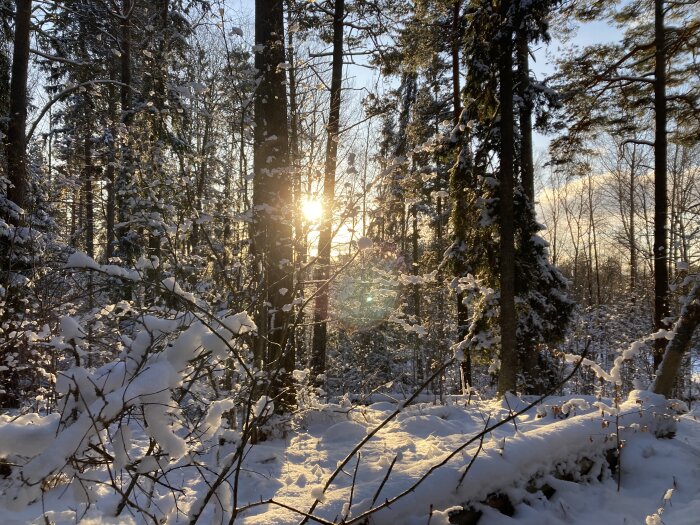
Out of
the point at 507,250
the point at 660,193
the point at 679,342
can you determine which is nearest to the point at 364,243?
the point at 679,342

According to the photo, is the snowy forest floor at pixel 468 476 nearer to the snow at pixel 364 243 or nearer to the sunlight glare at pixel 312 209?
the snow at pixel 364 243

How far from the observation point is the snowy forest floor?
2578 mm

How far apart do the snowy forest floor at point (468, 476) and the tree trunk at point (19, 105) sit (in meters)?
5.33

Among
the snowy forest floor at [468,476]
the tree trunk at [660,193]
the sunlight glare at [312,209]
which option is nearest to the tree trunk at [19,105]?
the sunlight glare at [312,209]

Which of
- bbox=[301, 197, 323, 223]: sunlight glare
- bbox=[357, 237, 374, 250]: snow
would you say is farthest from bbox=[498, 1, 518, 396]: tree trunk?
bbox=[357, 237, 374, 250]: snow

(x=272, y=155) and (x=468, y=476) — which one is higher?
(x=272, y=155)

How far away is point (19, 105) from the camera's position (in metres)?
7.16

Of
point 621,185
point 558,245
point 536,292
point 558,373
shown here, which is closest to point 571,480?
point 536,292

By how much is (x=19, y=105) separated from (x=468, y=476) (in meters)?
8.45

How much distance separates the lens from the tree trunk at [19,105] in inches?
267

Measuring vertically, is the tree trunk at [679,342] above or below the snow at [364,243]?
below

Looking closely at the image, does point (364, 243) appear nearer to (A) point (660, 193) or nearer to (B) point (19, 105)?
(B) point (19, 105)

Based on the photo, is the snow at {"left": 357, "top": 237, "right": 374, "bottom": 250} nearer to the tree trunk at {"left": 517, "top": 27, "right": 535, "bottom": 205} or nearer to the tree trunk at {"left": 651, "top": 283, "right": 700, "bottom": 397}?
the tree trunk at {"left": 651, "top": 283, "right": 700, "bottom": 397}

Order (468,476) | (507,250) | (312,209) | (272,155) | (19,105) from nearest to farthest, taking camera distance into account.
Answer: (468,476)
(312,209)
(272,155)
(19,105)
(507,250)
